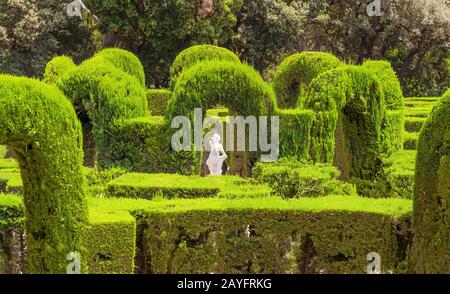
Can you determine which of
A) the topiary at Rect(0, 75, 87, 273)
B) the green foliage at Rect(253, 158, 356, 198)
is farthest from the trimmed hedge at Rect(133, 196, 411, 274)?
the green foliage at Rect(253, 158, 356, 198)

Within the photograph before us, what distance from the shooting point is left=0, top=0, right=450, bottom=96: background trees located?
3903 cm

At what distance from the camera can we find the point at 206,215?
34.5ft

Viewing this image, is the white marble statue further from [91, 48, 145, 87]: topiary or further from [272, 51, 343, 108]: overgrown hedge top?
[272, 51, 343, 108]: overgrown hedge top

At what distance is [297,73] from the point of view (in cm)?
2745

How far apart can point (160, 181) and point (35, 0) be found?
3023 cm

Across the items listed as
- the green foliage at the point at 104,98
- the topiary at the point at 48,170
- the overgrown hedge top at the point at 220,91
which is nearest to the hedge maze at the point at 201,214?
the topiary at the point at 48,170

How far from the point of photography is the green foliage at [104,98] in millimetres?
17422

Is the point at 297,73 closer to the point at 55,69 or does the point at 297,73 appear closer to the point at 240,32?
the point at 55,69

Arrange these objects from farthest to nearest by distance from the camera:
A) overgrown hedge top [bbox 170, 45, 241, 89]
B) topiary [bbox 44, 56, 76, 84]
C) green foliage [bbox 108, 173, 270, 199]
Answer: overgrown hedge top [bbox 170, 45, 241, 89] < topiary [bbox 44, 56, 76, 84] < green foliage [bbox 108, 173, 270, 199]

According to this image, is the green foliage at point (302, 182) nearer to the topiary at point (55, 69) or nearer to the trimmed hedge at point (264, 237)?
→ the trimmed hedge at point (264, 237)

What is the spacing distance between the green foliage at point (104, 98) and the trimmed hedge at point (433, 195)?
9.31 metres

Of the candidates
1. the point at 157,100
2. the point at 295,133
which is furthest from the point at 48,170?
the point at 157,100

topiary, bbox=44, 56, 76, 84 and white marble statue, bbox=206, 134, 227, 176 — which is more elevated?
topiary, bbox=44, 56, 76, 84

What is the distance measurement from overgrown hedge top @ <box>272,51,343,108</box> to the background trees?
11.9m
